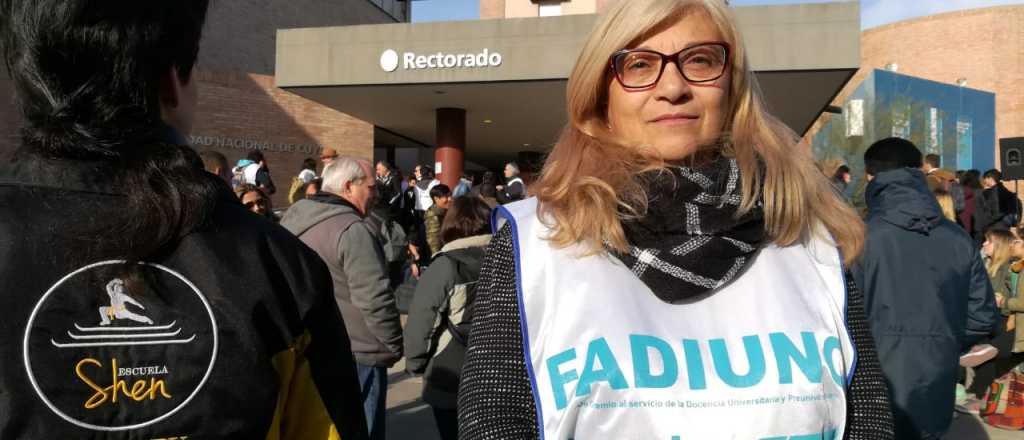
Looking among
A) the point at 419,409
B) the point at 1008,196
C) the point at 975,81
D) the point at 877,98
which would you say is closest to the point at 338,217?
the point at 419,409

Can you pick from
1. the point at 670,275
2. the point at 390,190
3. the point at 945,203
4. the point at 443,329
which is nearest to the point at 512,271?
the point at 670,275

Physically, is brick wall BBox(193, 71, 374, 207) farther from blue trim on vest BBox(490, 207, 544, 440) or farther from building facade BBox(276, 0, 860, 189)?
blue trim on vest BBox(490, 207, 544, 440)

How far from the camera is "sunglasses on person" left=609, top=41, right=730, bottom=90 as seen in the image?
67.0 inches

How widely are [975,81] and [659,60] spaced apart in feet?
172

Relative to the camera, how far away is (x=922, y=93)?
3378 cm

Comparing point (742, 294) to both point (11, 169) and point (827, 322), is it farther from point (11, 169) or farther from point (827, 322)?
point (11, 169)

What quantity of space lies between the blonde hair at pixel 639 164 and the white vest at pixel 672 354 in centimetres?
10

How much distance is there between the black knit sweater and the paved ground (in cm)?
470

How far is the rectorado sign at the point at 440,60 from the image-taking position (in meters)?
15.8

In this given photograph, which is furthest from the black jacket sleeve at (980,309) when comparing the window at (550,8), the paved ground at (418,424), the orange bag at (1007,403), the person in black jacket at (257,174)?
the window at (550,8)

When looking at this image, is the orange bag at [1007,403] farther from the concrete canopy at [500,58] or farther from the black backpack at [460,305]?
the concrete canopy at [500,58]

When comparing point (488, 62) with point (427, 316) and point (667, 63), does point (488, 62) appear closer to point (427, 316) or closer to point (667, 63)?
point (427, 316)

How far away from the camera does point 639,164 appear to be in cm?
170

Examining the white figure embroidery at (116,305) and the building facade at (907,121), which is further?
the building facade at (907,121)
